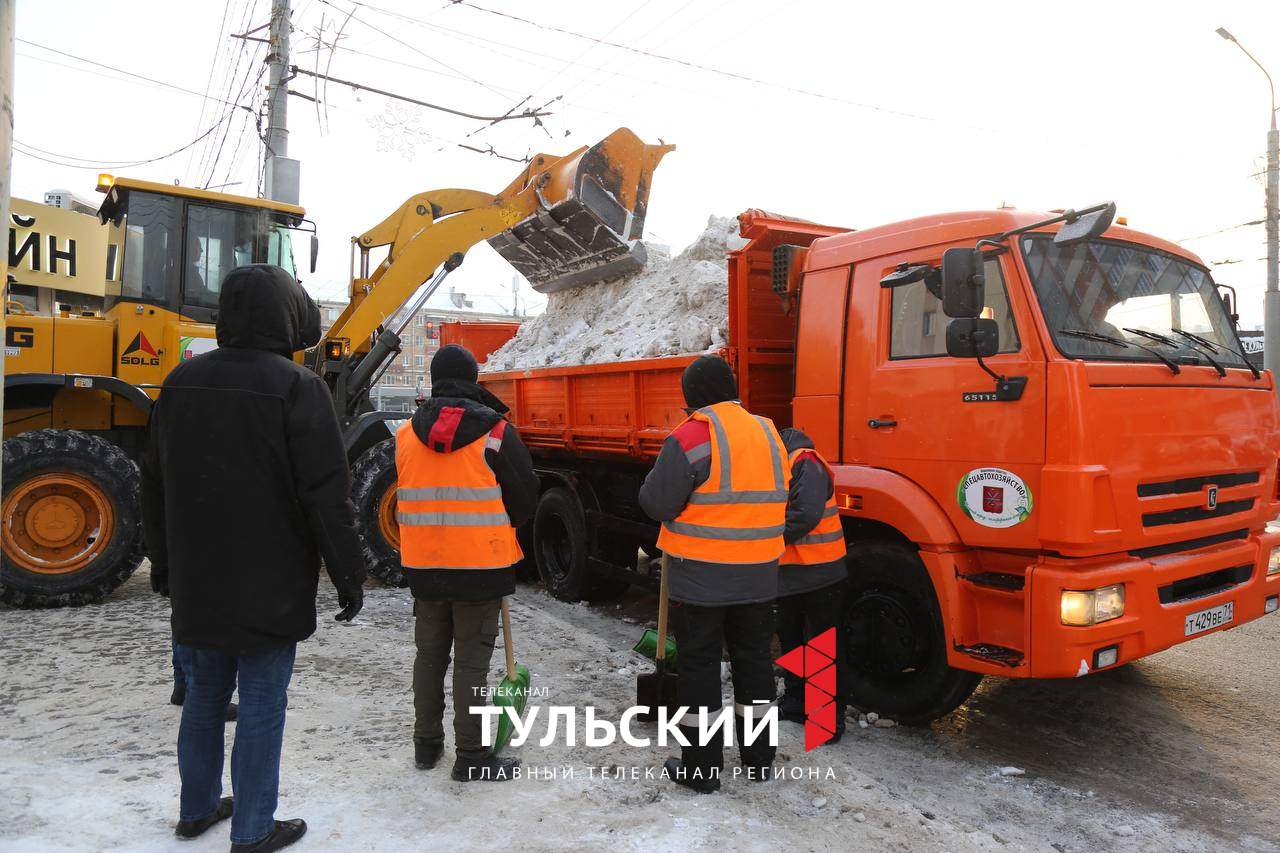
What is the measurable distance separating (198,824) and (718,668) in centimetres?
187

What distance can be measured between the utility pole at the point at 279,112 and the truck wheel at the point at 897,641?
11.6 metres

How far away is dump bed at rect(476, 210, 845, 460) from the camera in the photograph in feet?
16.0

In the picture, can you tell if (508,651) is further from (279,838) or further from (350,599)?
(279,838)

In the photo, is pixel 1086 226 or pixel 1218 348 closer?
pixel 1086 226

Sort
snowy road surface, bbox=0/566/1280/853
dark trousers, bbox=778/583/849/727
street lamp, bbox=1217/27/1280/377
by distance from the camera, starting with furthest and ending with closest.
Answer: street lamp, bbox=1217/27/1280/377
dark trousers, bbox=778/583/849/727
snowy road surface, bbox=0/566/1280/853

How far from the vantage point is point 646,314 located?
636 cm

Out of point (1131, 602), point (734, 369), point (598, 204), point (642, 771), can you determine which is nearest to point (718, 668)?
point (642, 771)

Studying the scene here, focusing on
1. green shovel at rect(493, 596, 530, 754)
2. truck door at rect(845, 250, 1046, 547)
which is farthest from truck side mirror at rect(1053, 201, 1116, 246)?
green shovel at rect(493, 596, 530, 754)

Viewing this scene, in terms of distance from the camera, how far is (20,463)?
19.8 feet

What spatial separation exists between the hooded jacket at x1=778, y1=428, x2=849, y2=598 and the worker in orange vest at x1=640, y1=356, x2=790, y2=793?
290 millimetres

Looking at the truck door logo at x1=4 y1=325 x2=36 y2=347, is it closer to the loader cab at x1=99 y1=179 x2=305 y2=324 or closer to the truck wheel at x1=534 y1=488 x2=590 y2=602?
the loader cab at x1=99 y1=179 x2=305 y2=324

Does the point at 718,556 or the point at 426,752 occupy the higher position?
the point at 718,556

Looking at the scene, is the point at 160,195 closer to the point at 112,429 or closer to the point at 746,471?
the point at 112,429

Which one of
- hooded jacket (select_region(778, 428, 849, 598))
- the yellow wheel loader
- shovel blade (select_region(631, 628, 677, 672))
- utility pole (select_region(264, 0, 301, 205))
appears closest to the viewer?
hooded jacket (select_region(778, 428, 849, 598))
